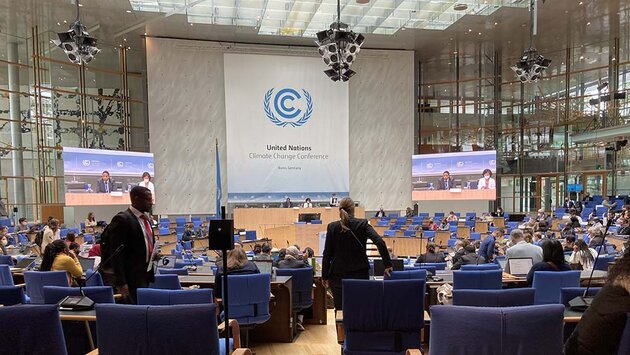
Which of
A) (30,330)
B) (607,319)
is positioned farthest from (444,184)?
(30,330)

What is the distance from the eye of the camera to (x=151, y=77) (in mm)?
17125

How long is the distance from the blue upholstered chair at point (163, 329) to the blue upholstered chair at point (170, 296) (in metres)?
0.79

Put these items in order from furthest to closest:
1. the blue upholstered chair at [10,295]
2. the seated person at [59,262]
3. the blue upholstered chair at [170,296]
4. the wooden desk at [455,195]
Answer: the wooden desk at [455,195] → the seated person at [59,262] → the blue upholstered chair at [10,295] → the blue upholstered chair at [170,296]

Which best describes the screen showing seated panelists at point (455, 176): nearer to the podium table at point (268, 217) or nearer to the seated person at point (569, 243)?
the podium table at point (268, 217)

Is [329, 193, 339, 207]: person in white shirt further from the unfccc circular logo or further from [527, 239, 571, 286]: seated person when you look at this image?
[527, 239, 571, 286]: seated person

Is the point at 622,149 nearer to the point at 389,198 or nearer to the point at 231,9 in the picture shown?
the point at 389,198

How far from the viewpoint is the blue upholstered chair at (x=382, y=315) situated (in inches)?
112

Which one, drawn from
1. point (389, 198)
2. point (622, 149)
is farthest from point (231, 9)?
point (622, 149)

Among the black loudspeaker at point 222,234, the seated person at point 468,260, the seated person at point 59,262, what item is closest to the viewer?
the black loudspeaker at point 222,234

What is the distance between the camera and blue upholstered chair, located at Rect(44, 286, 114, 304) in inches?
123

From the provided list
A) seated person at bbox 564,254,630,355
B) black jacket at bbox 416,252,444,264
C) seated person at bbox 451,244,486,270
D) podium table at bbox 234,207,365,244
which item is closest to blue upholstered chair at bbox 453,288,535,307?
seated person at bbox 564,254,630,355

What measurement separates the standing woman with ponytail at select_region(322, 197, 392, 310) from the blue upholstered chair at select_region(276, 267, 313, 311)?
3.34 feet

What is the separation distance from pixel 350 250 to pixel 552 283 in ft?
6.02

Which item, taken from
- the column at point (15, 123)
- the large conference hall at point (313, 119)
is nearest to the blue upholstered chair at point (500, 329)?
the large conference hall at point (313, 119)
